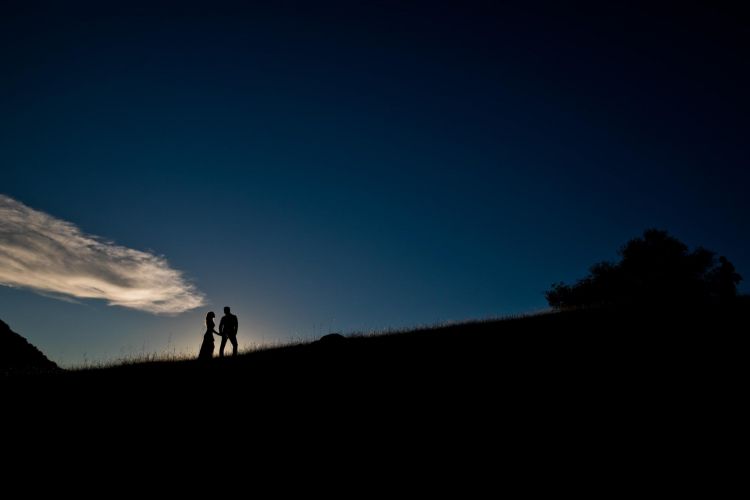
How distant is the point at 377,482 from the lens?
4.58m

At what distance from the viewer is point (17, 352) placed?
896 inches

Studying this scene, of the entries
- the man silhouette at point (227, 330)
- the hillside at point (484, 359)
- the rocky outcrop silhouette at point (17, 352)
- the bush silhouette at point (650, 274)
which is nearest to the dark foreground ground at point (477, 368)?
the hillside at point (484, 359)

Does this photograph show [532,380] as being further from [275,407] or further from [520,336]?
[275,407]

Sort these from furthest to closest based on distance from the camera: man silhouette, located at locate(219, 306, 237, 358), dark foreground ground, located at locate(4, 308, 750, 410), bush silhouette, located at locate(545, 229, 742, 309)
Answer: bush silhouette, located at locate(545, 229, 742, 309), man silhouette, located at locate(219, 306, 237, 358), dark foreground ground, located at locate(4, 308, 750, 410)

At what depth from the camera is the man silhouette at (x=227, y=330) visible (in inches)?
544

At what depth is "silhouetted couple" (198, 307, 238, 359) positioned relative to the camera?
13.2 m

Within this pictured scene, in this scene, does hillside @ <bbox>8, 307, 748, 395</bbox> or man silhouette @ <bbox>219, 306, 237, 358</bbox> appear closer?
hillside @ <bbox>8, 307, 748, 395</bbox>

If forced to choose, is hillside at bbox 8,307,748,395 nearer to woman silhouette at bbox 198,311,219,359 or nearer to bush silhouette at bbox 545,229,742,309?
woman silhouette at bbox 198,311,219,359

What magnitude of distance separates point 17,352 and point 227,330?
64.7ft

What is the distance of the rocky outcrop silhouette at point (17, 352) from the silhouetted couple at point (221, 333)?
1588 centimetres

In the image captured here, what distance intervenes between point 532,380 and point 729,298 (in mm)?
12416

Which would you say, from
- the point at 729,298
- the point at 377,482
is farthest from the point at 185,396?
the point at 729,298

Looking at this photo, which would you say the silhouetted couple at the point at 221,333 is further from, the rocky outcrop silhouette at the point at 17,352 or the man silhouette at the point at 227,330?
the rocky outcrop silhouette at the point at 17,352

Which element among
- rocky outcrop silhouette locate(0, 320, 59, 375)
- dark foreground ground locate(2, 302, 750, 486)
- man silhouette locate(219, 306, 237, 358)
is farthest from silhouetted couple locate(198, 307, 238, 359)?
rocky outcrop silhouette locate(0, 320, 59, 375)
